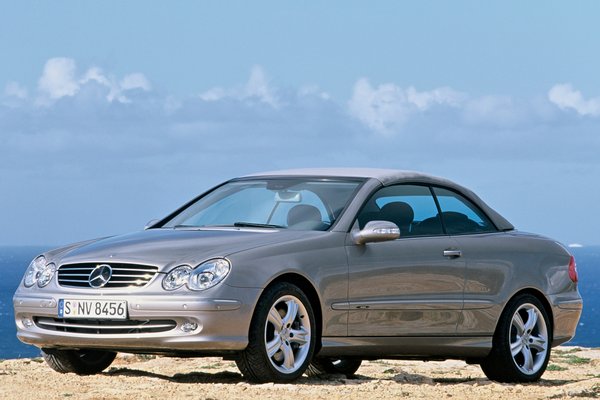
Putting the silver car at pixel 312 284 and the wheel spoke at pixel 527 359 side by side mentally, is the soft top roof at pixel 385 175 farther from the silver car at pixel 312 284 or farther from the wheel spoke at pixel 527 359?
the wheel spoke at pixel 527 359

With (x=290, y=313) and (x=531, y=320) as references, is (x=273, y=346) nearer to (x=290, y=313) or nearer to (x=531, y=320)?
(x=290, y=313)

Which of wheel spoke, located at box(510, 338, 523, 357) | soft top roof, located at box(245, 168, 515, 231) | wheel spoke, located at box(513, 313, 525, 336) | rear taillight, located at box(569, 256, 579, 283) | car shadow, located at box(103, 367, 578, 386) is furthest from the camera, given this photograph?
rear taillight, located at box(569, 256, 579, 283)

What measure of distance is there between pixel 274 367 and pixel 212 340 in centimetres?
50

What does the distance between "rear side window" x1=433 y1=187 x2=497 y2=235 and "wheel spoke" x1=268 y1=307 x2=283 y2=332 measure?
2083mm

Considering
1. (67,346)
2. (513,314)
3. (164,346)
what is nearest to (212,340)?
(164,346)

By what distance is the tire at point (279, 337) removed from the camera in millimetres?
9047

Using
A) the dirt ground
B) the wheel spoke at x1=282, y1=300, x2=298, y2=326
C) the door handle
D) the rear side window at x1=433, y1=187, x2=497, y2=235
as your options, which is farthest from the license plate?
the rear side window at x1=433, y1=187, x2=497, y2=235

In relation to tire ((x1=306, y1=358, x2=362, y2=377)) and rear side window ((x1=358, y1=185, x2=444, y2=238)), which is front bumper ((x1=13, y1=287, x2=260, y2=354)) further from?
tire ((x1=306, y1=358, x2=362, y2=377))

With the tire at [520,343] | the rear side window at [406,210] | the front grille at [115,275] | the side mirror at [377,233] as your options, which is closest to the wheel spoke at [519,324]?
the tire at [520,343]

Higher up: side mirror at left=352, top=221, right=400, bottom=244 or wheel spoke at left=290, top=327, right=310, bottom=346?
side mirror at left=352, top=221, right=400, bottom=244

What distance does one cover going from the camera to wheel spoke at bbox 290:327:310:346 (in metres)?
9.30

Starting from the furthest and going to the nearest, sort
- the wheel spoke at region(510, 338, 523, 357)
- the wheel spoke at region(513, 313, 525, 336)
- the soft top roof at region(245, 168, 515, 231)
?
Result: 1. the wheel spoke at region(513, 313, 525, 336)
2. the wheel spoke at region(510, 338, 523, 357)
3. the soft top roof at region(245, 168, 515, 231)

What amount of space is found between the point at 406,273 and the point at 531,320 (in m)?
1.63

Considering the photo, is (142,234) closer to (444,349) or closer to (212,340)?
(212,340)
